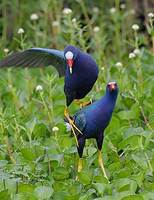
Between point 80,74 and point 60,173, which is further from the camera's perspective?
point 60,173

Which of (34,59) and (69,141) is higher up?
(34,59)

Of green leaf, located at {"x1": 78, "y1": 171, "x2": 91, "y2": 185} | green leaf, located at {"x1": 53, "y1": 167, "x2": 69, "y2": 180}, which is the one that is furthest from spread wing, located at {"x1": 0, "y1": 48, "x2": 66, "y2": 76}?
green leaf, located at {"x1": 78, "y1": 171, "x2": 91, "y2": 185}

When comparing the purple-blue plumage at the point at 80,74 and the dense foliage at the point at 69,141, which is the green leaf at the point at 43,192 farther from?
the purple-blue plumage at the point at 80,74

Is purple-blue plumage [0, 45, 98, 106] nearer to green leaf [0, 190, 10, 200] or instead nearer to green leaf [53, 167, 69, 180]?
green leaf [53, 167, 69, 180]

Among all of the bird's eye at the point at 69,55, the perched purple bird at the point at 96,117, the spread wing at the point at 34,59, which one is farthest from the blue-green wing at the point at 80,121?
the spread wing at the point at 34,59

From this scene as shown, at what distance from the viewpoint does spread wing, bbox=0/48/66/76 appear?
4.41m

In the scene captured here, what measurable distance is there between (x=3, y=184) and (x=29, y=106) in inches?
60.0

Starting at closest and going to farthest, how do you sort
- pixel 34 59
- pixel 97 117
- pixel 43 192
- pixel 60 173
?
1. pixel 43 192
2. pixel 97 117
3. pixel 60 173
4. pixel 34 59

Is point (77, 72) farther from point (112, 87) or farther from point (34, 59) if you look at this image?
point (34, 59)

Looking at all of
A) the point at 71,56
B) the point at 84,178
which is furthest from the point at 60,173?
the point at 71,56

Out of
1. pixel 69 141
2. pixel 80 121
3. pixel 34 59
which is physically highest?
pixel 34 59

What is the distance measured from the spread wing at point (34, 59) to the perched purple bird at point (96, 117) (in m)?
0.49

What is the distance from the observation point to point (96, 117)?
3.91 meters

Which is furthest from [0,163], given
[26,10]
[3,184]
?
[26,10]
